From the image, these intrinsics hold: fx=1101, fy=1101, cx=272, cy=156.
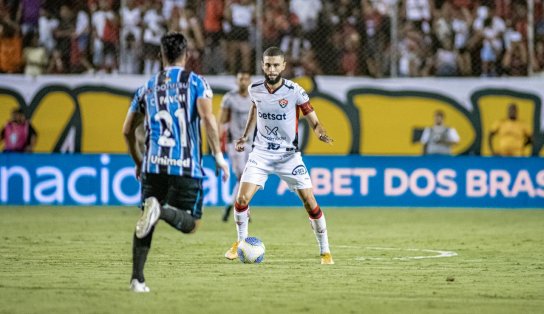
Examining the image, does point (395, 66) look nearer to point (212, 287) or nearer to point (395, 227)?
point (395, 227)

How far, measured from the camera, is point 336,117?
2398 centimetres

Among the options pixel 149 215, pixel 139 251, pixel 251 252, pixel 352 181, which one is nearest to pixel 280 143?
pixel 251 252

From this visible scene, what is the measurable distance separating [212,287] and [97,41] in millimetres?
14431

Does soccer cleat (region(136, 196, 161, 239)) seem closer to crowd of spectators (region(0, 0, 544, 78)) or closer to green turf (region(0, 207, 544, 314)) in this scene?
green turf (region(0, 207, 544, 314))

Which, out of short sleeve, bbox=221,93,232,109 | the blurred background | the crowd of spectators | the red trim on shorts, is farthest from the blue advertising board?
the red trim on shorts

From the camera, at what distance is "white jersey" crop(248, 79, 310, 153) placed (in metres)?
11.8

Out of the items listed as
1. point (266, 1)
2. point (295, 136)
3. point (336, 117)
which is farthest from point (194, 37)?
→ point (295, 136)

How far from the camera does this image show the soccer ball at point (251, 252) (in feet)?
37.8

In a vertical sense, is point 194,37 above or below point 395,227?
above

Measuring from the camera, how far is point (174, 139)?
28.3ft

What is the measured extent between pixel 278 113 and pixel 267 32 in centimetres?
1147

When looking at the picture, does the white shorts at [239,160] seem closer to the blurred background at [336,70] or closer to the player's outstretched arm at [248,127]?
the blurred background at [336,70]

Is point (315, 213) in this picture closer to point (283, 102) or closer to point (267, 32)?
point (283, 102)

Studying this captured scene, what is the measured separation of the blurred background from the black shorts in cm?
1352
